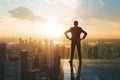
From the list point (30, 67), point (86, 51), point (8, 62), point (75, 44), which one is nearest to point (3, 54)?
point (8, 62)

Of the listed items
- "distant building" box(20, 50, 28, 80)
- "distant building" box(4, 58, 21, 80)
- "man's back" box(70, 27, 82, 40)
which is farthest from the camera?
"distant building" box(20, 50, 28, 80)

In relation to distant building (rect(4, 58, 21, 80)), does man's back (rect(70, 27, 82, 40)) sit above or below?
above

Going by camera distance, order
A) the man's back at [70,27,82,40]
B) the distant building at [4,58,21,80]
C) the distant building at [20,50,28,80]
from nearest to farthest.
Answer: the man's back at [70,27,82,40], the distant building at [4,58,21,80], the distant building at [20,50,28,80]

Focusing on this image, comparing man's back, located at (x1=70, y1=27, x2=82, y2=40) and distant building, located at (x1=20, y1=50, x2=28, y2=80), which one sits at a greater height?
man's back, located at (x1=70, y1=27, x2=82, y2=40)

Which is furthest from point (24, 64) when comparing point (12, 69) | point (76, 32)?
point (76, 32)

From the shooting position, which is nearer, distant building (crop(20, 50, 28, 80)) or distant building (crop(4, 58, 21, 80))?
distant building (crop(4, 58, 21, 80))

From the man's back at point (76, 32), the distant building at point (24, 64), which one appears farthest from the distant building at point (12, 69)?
the man's back at point (76, 32)

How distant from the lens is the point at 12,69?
210 feet

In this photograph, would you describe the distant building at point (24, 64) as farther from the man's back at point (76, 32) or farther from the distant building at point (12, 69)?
the man's back at point (76, 32)

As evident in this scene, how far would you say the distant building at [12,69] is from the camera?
63562 mm

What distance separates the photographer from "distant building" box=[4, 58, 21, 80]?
63562mm

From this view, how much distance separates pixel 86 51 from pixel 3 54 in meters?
44.2

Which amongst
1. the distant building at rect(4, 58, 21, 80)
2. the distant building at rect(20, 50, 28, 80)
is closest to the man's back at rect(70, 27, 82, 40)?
the distant building at rect(4, 58, 21, 80)

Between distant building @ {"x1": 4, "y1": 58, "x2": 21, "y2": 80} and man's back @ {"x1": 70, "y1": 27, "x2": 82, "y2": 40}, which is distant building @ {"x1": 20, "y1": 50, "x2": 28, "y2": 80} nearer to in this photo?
distant building @ {"x1": 4, "y1": 58, "x2": 21, "y2": 80}
